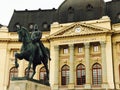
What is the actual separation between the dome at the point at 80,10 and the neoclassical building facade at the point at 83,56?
69.7 inches

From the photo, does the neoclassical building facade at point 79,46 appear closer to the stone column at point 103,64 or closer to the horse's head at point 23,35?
the stone column at point 103,64

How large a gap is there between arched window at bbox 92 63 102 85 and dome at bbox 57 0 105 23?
745 centimetres

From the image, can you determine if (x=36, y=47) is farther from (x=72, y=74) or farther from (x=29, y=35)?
(x=72, y=74)

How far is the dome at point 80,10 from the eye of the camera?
44.7 metres

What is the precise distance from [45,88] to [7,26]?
105ft

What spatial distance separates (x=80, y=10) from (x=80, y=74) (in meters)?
10.1

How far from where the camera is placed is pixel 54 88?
41750mm

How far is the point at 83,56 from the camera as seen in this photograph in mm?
42906

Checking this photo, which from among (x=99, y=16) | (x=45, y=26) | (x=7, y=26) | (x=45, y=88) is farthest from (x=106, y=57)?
(x=45, y=88)

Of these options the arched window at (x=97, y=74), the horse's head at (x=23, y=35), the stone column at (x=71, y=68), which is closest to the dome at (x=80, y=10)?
the stone column at (x=71, y=68)

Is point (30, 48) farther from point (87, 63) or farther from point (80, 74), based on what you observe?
point (80, 74)

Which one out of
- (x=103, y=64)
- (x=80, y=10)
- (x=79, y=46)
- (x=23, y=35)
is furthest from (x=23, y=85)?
(x=80, y=10)

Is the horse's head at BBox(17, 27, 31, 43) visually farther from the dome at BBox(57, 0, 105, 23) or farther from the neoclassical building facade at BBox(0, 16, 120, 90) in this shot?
the dome at BBox(57, 0, 105, 23)

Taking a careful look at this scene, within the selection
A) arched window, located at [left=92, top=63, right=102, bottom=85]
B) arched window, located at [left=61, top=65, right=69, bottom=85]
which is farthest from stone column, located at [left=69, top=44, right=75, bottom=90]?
arched window, located at [left=92, top=63, right=102, bottom=85]
